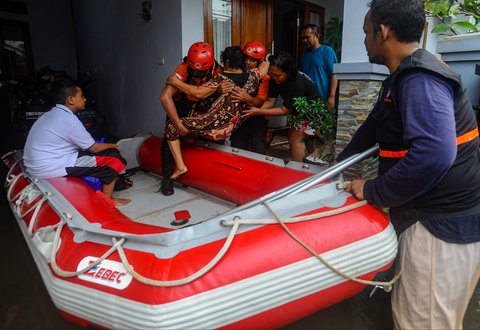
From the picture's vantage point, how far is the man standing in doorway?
3.46 m

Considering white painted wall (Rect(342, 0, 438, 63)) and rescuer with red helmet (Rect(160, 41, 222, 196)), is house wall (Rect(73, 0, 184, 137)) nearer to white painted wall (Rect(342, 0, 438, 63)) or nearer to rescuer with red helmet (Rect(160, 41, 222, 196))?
rescuer with red helmet (Rect(160, 41, 222, 196))

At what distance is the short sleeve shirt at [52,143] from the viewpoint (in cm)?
232

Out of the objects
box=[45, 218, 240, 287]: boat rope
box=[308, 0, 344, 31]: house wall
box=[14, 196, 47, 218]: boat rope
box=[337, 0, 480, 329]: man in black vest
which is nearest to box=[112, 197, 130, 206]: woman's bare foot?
box=[14, 196, 47, 218]: boat rope

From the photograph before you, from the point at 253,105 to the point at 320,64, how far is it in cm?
Answer: 116

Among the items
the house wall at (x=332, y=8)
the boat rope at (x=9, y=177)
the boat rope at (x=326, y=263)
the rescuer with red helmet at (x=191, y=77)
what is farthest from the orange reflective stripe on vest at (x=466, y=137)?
the house wall at (x=332, y=8)

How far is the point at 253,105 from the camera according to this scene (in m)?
2.75

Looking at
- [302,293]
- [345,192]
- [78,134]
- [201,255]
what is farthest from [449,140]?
[78,134]

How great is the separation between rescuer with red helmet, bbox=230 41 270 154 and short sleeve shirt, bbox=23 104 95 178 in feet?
4.01

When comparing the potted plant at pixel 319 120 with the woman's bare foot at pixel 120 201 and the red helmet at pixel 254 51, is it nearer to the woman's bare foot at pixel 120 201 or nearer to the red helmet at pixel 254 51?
the red helmet at pixel 254 51

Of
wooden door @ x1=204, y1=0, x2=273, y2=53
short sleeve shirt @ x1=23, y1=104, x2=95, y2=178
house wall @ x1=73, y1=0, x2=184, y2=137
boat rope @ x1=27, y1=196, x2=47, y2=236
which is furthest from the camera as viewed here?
house wall @ x1=73, y1=0, x2=184, y2=137

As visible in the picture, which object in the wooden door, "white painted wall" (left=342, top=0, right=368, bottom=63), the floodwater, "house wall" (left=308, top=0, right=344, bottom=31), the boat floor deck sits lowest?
the floodwater

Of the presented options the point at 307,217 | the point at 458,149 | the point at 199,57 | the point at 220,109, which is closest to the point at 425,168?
the point at 458,149

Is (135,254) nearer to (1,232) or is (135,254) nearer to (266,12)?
(1,232)

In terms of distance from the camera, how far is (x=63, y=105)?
8.00ft
